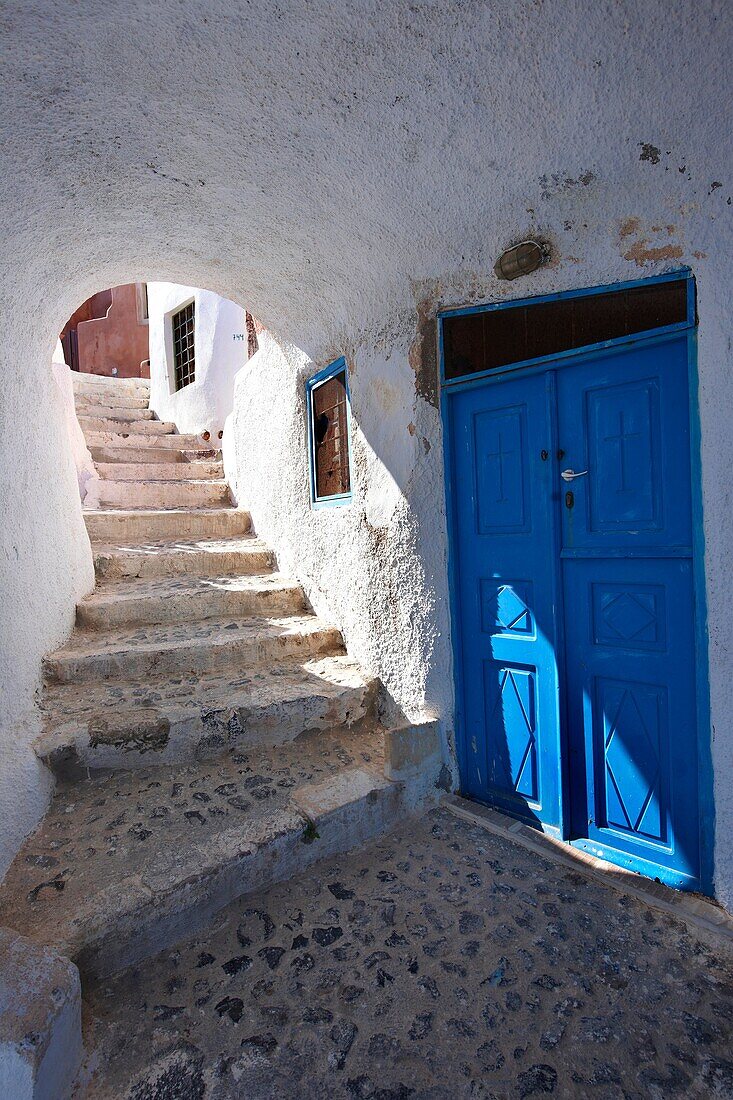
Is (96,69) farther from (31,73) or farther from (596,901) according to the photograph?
(596,901)

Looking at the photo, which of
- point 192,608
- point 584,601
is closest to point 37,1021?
point 584,601

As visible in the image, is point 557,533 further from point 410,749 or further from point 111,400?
point 111,400

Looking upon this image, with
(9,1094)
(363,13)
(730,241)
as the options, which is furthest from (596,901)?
(363,13)

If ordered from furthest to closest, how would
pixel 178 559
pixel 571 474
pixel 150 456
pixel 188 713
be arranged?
pixel 150 456 < pixel 178 559 < pixel 188 713 < pixel 571 474

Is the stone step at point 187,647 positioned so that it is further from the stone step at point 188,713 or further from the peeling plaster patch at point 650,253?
the peeling plaster patch at point 650,253

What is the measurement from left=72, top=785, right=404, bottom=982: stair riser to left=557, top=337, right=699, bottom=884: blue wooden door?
3.12ft

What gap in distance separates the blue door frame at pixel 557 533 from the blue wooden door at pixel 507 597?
0.03 m

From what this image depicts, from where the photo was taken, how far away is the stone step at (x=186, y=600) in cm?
403

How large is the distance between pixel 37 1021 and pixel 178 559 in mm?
3641

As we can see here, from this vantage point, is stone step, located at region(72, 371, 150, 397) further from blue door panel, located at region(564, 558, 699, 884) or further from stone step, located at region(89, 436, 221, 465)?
→ blue door panel, located at region(564, 558, 699, 884)

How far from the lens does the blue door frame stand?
2293 mm

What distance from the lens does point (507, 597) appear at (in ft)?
9.85

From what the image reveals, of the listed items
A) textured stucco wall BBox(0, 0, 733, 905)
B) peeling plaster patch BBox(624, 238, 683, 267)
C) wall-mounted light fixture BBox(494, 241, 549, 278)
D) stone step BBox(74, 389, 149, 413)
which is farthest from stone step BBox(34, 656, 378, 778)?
stone step BBox(74, 389, 149, 413)

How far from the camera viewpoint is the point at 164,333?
10391 mm
